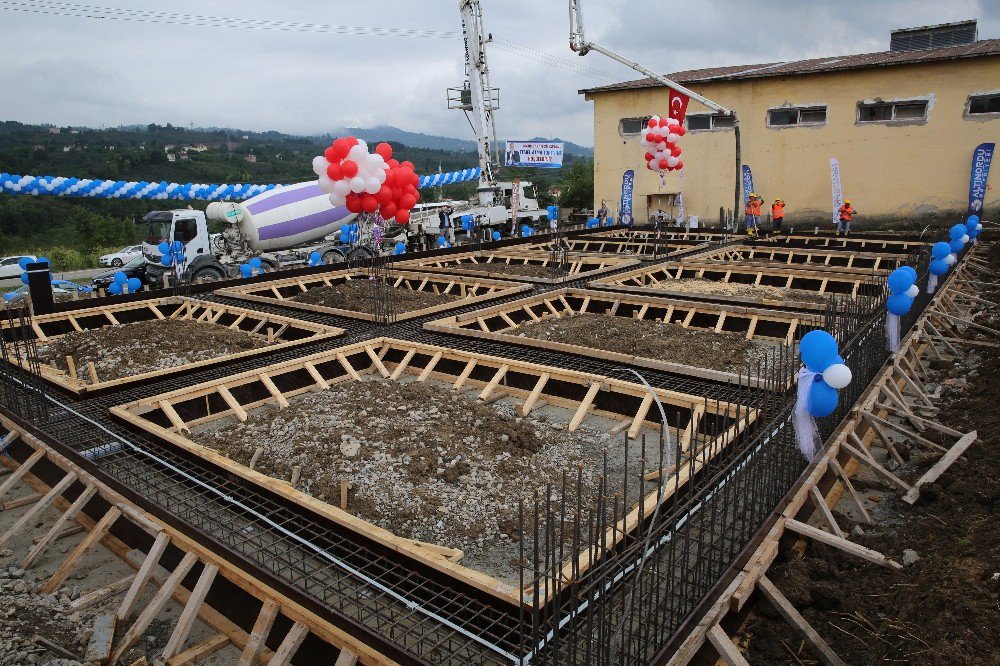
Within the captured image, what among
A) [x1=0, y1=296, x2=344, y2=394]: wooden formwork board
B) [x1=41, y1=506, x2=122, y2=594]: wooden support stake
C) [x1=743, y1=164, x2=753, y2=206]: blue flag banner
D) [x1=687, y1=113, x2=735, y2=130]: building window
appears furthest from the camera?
[x1=687, y1=113, x2=735, y2=130]: building window

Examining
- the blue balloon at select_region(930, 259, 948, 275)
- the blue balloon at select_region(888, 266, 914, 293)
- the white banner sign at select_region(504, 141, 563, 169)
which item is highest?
the white banner sign at select_region(504, 141, 563, 169)

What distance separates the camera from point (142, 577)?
3627 millimetres

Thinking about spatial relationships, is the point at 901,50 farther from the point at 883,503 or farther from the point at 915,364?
the point at 883,503

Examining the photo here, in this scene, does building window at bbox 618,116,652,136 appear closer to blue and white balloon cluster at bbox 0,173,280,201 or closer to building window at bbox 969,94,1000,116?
building window at bbox 969,94,1000,116

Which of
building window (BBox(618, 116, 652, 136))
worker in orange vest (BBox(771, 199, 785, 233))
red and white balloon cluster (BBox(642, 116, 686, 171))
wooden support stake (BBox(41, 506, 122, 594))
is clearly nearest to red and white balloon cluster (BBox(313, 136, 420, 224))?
wooden support stake (BBox(41, 506, 122, 594))

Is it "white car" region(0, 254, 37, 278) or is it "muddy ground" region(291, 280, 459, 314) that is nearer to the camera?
"muddy ground" region(291, 280, 459, 314)

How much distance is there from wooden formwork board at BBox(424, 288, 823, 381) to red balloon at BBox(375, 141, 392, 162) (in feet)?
10.8

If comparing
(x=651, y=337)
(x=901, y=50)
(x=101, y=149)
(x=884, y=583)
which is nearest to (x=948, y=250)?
(x=651, y=337)

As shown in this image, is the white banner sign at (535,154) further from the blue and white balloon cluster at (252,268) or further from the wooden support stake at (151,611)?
the wooden support stake at (151,611)

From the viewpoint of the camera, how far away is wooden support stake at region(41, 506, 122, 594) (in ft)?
13.0

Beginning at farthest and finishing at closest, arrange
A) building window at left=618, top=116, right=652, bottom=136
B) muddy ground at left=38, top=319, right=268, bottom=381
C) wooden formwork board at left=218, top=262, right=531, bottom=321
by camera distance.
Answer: building window at left=618, top=116, right=652, bottom=136
wooden formwork board at left=218, top=262, right=531, bottom=321
muddy ground at left=38, top=319, right=268, bottom=381

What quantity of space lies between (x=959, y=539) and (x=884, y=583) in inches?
30.6

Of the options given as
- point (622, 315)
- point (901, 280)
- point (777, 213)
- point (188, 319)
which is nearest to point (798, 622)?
point (901, 280)

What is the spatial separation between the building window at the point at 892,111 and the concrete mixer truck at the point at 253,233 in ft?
50.1
